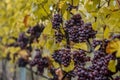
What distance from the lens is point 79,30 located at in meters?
1.67

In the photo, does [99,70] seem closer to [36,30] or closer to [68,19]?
[68,19]

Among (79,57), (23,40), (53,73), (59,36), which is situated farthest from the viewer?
(23,40)

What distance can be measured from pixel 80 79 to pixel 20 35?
166 cm

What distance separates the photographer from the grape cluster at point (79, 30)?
5.48ft

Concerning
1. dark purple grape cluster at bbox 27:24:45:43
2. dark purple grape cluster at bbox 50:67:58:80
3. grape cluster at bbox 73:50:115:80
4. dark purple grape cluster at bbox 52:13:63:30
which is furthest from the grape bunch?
dark purple grape cluster at bbox 27:24:45:43

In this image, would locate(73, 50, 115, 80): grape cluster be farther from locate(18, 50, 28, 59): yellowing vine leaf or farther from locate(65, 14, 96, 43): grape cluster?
locate(18, 50, 28, 59): yellowing vine leaf

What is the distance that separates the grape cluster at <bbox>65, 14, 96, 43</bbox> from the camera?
1669 mm

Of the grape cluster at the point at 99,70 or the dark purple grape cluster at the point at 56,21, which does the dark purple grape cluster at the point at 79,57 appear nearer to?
the grape cluster at the point at 99,70

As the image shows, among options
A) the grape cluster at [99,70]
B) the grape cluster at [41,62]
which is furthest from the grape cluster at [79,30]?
the grape cluster at [41,62]

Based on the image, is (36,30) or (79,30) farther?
(36,30)

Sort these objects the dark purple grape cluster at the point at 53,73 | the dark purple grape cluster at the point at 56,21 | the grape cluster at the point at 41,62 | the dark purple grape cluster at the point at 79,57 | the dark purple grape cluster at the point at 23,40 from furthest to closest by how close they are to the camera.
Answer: the dark purple grape cluster at the point at 23,40 < the grape cluster at the point at 41,62 < the dark purple grape cluster at the point at 53,73 < the dark purple grape cluster at the point at 56,21 < the dark purple grape cluster at the point at 79,57

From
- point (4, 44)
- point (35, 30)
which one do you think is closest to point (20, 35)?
point (35, 30)

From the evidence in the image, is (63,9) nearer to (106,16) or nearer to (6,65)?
(106,16)

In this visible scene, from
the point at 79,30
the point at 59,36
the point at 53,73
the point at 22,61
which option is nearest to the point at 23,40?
the point at 22,61
